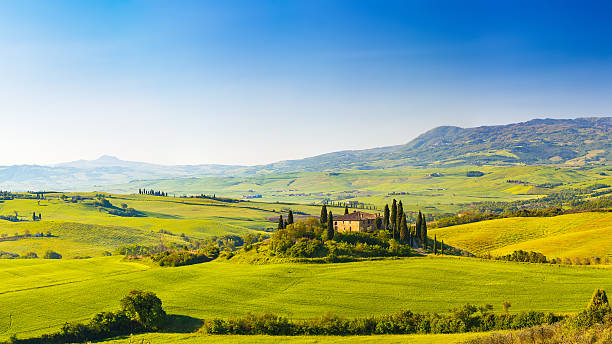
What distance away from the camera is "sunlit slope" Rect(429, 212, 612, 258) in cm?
11269

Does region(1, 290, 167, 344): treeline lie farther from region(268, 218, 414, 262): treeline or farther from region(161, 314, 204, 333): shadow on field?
region(268, 218, 414, 262): treeline

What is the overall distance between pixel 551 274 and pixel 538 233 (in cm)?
7354

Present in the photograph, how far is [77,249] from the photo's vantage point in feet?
→ 644

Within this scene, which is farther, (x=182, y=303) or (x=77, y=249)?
(x=77, y=249)

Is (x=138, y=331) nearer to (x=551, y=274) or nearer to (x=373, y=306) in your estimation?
(x=373, y=306)

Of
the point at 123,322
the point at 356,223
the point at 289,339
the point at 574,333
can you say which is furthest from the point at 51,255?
the point at 574,333

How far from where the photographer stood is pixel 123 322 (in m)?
65.9

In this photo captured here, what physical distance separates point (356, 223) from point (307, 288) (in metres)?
54.0

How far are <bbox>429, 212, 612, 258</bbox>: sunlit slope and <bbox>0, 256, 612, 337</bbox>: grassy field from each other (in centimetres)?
3210

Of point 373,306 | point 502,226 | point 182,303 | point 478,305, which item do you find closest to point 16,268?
point 182,303

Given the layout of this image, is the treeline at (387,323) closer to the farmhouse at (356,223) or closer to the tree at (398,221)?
the tree at (398,221)

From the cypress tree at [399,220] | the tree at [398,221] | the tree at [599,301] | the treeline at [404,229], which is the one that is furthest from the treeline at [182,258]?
the tree at [599,301]

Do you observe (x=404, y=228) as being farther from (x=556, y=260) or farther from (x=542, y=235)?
(x=542, y=235)

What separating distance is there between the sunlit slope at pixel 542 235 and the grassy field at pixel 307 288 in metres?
32.1
